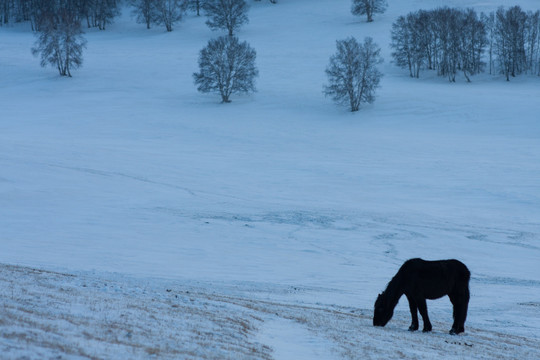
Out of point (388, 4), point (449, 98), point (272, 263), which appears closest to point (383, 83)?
point (449, 98)

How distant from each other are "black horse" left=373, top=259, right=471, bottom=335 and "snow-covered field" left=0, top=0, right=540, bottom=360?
0.72 metres

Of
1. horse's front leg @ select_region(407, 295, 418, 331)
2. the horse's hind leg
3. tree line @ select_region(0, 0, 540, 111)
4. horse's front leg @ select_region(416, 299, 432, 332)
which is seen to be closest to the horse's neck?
horse's front leg @ select_region(407, 295, 418, 331)

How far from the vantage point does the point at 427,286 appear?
43.3 ft

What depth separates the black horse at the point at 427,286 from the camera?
1323 cm

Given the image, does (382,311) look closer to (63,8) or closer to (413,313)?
(413,313)

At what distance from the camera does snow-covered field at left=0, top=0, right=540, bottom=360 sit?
11.0 meters

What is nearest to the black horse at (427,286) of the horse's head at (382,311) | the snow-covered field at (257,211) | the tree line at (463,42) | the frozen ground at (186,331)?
the horse's head at (382,311)

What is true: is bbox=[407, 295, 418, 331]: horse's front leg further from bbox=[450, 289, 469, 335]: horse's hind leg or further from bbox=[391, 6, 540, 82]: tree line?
bbox=[391, 6, 540, 82]: tree line

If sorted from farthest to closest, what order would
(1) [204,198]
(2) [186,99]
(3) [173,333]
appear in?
(2) [186,99] < (1) [204,198] < (3) [173,333]

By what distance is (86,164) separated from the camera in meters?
46.1

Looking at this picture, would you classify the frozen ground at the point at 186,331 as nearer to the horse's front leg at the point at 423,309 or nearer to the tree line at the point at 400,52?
the horse's front leg at the point at 423,309

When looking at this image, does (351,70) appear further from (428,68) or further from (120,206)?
(120,206)

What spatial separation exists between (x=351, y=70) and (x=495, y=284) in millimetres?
52440

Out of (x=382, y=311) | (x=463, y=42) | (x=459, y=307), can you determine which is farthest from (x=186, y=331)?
(x=463, y=42)
